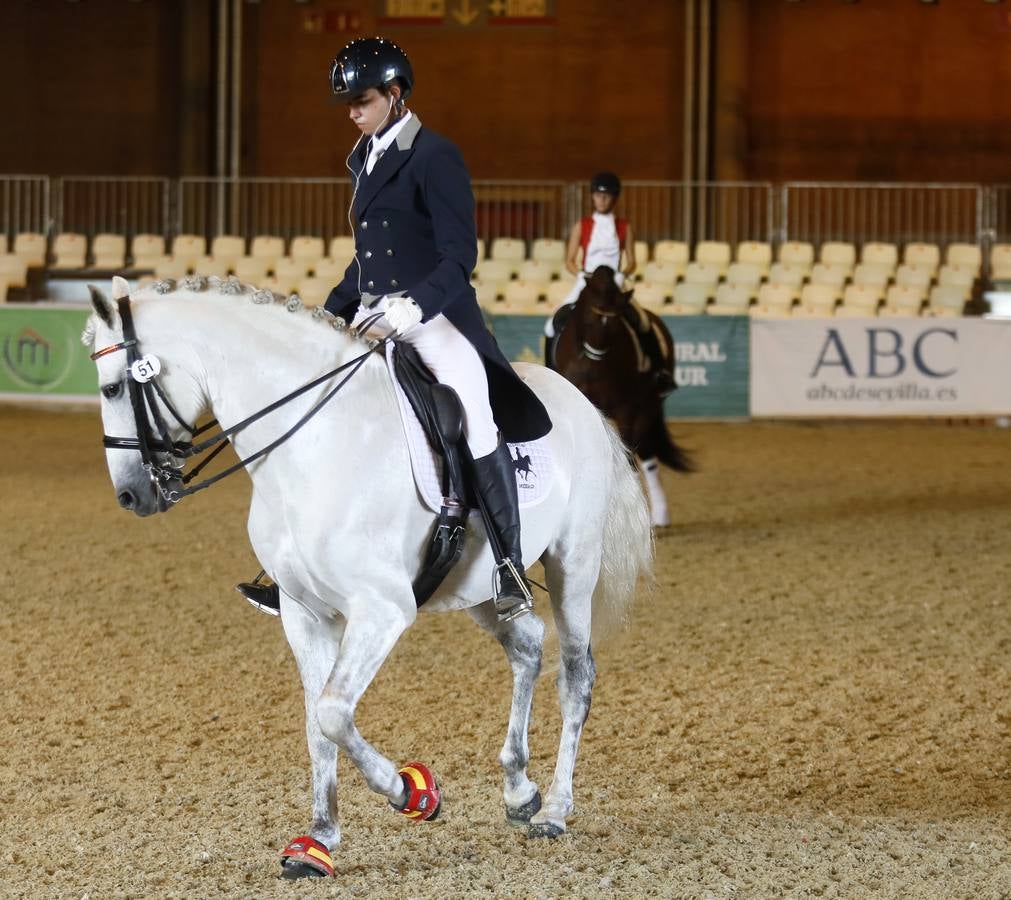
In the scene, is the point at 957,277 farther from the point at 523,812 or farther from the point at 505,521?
the point at 505,521

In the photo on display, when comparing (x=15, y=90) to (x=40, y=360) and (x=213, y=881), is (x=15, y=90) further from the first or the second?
(x=213, y=881)

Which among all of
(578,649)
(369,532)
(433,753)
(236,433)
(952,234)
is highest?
(952,234)

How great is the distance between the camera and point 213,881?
394 centimetres

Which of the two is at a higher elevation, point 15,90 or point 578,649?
point 15,90

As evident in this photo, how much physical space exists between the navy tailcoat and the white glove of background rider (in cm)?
4

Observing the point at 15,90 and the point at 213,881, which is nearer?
the point at 213,881

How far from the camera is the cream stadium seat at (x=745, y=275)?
63.2 ft

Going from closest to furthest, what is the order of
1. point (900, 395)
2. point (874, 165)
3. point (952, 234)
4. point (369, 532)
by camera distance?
point (369, 532)
point (900, 395)
point (952, 234)
point (874, 165)

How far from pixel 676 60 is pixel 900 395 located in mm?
9357

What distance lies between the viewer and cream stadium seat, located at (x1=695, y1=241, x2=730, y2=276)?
65.0 ft

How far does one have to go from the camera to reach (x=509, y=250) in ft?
65.8

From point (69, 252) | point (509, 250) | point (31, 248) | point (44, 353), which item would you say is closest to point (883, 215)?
point (509, 250)

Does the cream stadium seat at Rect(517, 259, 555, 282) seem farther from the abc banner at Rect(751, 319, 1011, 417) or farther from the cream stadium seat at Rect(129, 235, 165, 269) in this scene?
the cream stadium seat at Rect(129, 235, 165, 269)

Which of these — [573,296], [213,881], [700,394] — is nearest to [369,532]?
[213,881]
